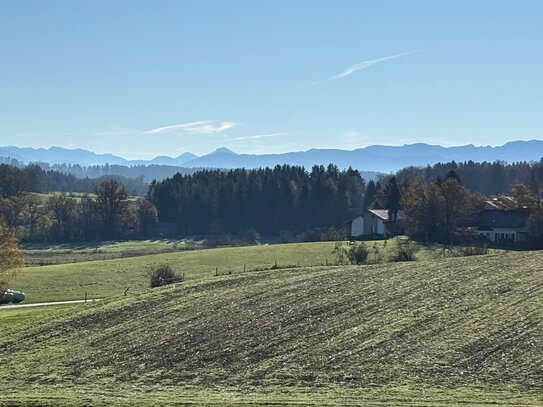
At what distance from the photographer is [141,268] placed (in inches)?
2766

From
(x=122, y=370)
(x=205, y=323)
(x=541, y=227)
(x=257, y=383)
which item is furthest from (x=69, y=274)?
(x=541, y=227)

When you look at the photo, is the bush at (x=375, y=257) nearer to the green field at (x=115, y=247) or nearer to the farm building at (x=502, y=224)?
the farm building at (x=502, y=224)

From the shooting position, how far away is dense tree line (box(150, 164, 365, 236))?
147 meters

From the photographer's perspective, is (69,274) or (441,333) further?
(69,274)

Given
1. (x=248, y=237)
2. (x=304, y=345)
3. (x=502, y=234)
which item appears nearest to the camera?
(x=304, y=345)

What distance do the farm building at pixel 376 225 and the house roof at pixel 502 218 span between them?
10792 mm

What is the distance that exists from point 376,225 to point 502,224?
18.0 m

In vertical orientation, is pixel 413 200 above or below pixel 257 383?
above

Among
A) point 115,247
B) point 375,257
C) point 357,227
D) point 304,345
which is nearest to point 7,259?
point 375,257

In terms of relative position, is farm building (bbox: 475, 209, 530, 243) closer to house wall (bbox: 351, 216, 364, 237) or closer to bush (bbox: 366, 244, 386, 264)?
house wall (bbox: 351, 216, 364, 237)

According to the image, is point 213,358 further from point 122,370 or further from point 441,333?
point 441,333

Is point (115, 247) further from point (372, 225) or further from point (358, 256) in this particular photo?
point (358, 256)

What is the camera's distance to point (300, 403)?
23047 millimetres

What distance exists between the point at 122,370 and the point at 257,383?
5993 mm
